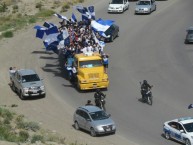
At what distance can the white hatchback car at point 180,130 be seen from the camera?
107ft

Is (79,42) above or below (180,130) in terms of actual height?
above

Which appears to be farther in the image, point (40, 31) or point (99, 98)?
point (40, 31)

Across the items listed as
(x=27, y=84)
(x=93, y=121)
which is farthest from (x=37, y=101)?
(x=93, y=121)

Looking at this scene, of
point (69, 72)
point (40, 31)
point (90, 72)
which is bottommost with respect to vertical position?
point (69, 72)

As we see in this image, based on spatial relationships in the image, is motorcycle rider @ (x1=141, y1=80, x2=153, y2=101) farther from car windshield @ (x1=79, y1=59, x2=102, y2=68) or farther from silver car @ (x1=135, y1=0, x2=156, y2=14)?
silver car @ (x1=135, y1=0, x2=156, y2=14)

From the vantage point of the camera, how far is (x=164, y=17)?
234 feet

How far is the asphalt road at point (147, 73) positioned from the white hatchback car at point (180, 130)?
536mm

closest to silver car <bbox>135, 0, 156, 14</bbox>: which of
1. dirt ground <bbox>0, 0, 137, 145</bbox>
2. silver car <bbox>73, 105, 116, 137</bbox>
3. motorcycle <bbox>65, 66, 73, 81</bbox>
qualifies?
dirt ground <bbox>0, 0, 137, 145</bbox>

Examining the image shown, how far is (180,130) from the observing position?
33.2 meters

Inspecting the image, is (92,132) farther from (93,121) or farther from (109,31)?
(109,31)

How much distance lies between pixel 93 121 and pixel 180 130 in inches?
208

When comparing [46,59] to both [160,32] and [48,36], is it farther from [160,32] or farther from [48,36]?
[160,32]

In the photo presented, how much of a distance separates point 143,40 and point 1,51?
14.8m

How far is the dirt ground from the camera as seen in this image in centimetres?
3459
